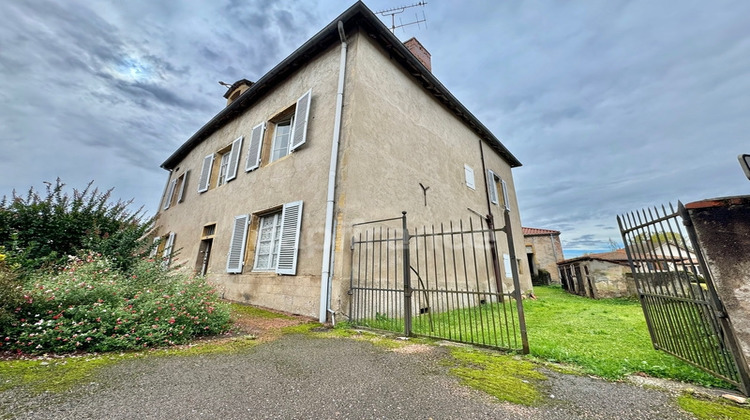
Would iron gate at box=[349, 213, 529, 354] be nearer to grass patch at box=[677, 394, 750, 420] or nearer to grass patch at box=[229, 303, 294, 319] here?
grass patch at box=[229, 303, 294, 319]

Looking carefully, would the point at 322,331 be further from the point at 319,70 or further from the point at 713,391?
the point at 319,70

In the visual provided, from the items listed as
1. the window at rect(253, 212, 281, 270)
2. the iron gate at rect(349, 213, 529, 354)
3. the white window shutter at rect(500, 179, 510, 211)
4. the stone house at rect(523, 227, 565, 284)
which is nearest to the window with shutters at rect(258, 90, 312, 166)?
the window at rect(253, 212, 281, 270)

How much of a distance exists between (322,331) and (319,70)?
6050 millimetres

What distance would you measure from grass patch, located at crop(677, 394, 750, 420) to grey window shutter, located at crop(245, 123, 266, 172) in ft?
26.5

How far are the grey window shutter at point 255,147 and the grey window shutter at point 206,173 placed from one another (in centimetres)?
258

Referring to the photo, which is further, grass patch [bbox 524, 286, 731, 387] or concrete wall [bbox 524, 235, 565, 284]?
concrete wall [bbox 524, 235, 565, 284]

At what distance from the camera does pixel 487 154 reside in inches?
438

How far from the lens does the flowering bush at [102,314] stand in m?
2.63

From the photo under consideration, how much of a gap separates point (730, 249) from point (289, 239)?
Answer: 5801 mm

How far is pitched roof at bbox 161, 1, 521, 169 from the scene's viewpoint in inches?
247

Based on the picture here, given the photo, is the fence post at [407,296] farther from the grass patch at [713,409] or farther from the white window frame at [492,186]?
the white window frame at [492,186]

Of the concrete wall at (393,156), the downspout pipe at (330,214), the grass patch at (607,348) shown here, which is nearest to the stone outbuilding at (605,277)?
the concrete wall at (393,156)

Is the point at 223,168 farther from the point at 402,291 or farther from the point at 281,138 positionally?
the point at 402,291

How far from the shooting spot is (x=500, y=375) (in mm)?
2336
